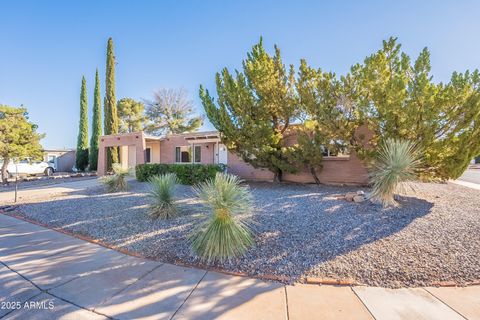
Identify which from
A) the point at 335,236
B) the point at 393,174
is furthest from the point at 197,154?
the point at 335,236

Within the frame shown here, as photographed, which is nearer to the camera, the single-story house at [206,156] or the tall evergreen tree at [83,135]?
the single-story house at [206,156]

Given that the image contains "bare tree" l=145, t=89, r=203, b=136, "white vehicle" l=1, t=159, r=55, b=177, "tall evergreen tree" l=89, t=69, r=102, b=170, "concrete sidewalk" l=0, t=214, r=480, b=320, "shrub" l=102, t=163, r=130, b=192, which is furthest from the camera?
"bare tree" l=145, t=89, r=203, b=136

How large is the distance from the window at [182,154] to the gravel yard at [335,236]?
11.4 metres

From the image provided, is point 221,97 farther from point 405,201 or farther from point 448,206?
point 448,206

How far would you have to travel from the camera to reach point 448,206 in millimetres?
6801

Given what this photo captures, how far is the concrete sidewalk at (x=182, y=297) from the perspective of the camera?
8.94 ft

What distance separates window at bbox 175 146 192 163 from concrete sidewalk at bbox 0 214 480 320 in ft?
48.9

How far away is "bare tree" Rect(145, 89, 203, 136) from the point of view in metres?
31.8

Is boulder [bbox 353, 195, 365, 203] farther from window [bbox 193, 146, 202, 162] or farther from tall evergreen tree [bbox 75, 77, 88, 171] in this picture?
tall evergreen tree [bbox 75, 77, 88, 171]

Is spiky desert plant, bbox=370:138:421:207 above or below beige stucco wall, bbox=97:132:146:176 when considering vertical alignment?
below

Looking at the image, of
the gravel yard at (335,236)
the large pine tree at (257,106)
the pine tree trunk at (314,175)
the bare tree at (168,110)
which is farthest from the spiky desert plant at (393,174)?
the bare tree at (168,110)

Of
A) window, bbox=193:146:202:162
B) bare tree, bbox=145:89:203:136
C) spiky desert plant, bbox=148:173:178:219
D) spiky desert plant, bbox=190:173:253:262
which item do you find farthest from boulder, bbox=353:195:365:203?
bare tree, bbox=145:89:203:136

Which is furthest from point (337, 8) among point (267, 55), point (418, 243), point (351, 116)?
point (418, 243)

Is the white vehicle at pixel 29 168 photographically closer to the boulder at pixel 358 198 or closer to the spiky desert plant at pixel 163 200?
the spiky desert plant at pixel 163 200
